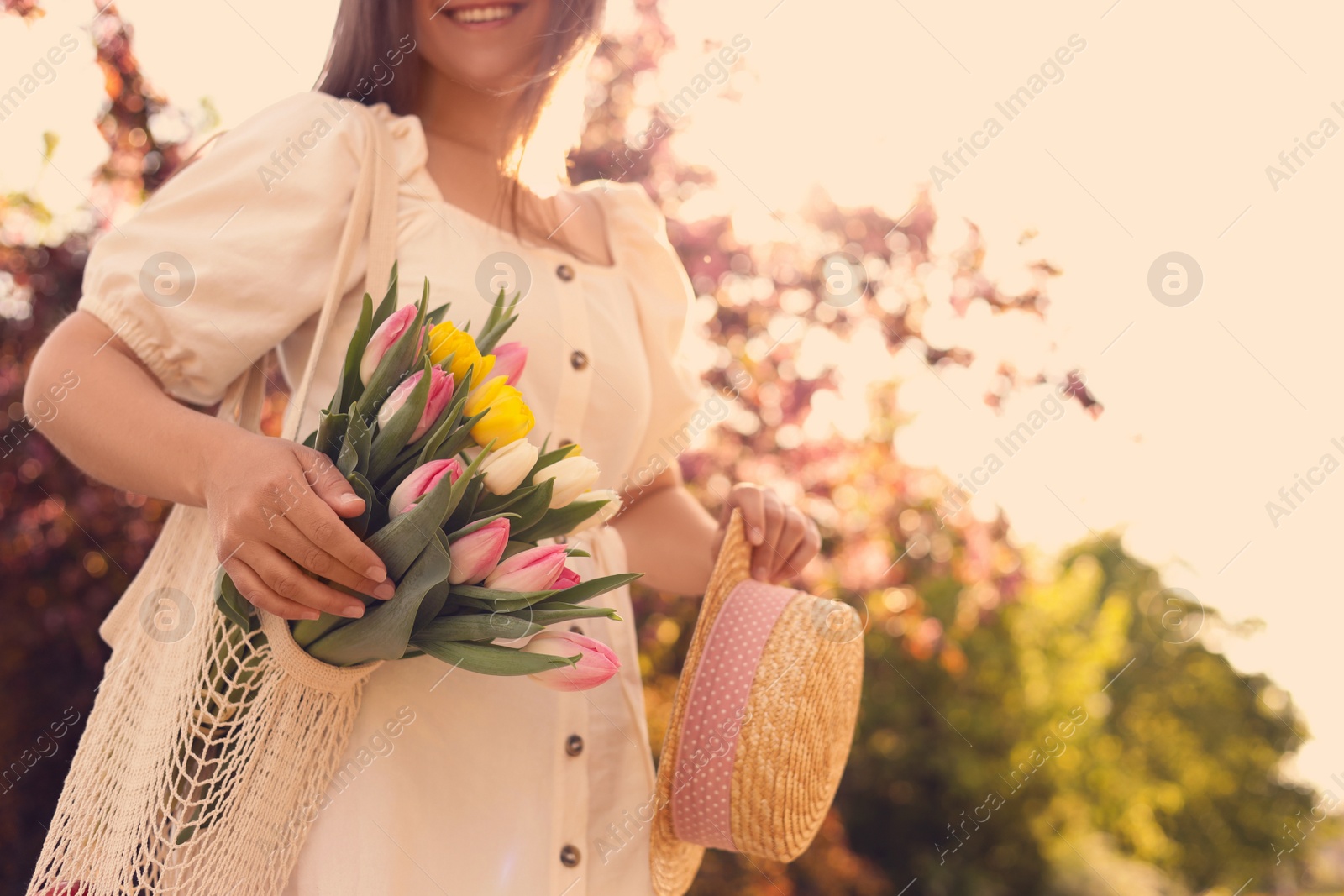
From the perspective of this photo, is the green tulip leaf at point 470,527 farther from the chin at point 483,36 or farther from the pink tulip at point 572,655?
the chin at point 483,36

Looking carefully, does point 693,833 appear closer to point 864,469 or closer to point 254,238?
point 254,238

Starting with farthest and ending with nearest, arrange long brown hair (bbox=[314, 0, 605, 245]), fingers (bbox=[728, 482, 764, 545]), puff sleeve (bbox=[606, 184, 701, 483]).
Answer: puff sleeve (bbox=[606, 184, 701, 483]), fingers (bbox=[728, 482, 764, 545]), long brown hair (bbox=[314, 0, 605, 245])

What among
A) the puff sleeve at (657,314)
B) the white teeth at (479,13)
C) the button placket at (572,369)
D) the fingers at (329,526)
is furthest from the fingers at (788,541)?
the white teeth at (479,13)

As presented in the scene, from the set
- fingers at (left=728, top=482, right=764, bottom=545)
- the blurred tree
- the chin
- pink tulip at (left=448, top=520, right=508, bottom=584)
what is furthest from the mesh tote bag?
the blurred tree

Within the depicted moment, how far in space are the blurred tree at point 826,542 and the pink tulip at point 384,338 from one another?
82.1 inches

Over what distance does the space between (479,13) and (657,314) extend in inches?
23.1

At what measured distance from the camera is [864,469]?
4.12 meters

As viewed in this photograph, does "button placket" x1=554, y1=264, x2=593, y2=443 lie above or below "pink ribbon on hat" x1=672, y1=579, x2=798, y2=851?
above

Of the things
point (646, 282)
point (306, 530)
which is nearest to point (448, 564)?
point (306, 530)

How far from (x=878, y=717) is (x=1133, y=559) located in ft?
32.2

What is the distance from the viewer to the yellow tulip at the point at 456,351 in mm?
1162

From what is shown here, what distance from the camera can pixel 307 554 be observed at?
104 cm

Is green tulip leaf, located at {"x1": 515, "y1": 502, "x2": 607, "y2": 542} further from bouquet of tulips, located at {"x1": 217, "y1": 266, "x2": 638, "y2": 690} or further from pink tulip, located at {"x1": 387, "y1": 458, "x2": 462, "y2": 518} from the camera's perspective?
pink tulip, located at {"x1": 387, "y1": 458, "x2": 462, "y2": 518}

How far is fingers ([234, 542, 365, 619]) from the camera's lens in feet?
3.45
